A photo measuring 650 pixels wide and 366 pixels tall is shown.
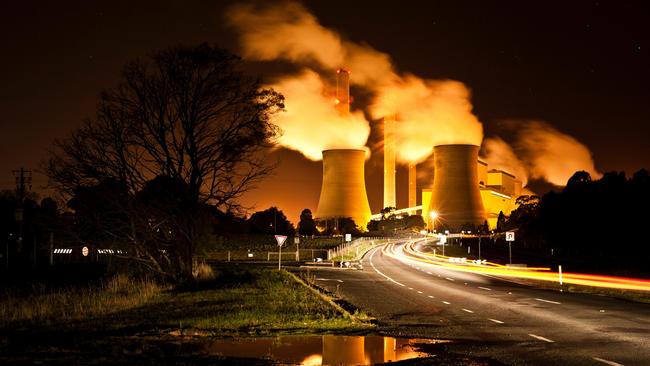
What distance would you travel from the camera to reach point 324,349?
32.4ft

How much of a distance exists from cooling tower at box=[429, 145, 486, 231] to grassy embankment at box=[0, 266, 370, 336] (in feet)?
273

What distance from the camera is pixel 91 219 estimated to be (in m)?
24.2

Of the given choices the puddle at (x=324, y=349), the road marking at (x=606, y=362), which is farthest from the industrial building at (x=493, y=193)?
the road marking at (x=606, y=362)

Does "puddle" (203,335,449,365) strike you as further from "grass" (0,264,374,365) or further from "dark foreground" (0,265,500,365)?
"grass" (0,264,374,365)

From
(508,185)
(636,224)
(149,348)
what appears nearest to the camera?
(149,348)

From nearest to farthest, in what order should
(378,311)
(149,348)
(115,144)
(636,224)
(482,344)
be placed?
(149,348)
(482,344)
(378,311)
(115,144)
(636,224)

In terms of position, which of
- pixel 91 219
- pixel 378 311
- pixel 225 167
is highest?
pixel 225 167

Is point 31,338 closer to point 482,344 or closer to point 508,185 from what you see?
point 482,344

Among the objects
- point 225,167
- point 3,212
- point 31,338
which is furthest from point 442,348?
point 3,212

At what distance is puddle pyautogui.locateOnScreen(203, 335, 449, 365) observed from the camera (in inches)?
357

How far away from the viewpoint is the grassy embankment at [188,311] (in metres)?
12.0

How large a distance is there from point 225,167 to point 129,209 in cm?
380

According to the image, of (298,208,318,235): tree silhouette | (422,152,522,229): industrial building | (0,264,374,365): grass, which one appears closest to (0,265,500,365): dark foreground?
(0,264,374,365): grass

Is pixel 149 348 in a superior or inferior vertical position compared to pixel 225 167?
inferior
